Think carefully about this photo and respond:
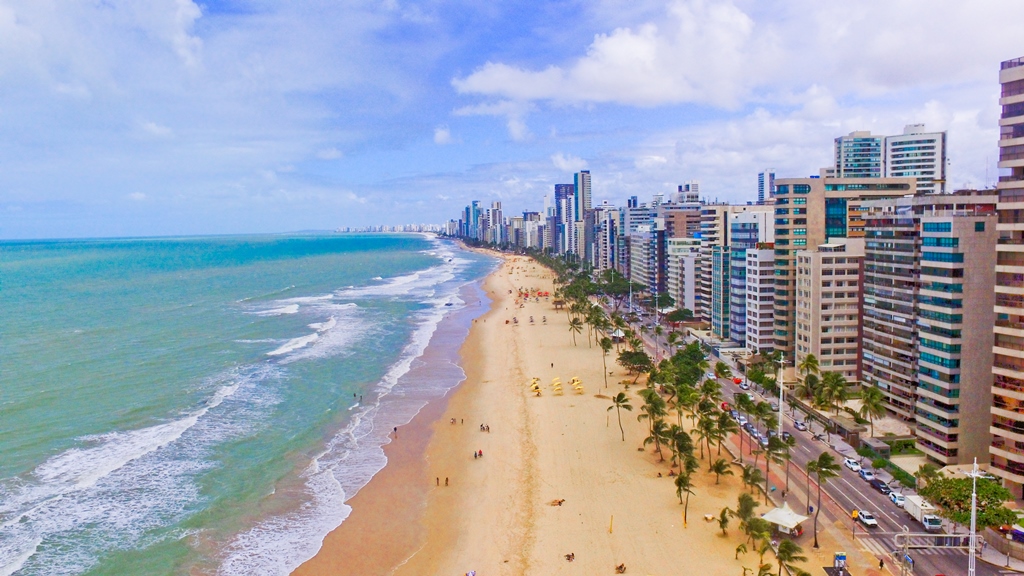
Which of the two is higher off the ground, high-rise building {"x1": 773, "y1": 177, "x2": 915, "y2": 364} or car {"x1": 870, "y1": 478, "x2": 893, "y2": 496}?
high-rise building {"x1": 773, "y1": 177, "x2": 915, "y2": 364}

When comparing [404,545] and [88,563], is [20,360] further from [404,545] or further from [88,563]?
[404,545]

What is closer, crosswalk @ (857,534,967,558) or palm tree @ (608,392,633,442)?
crosswalk @ (857,534,967,558)

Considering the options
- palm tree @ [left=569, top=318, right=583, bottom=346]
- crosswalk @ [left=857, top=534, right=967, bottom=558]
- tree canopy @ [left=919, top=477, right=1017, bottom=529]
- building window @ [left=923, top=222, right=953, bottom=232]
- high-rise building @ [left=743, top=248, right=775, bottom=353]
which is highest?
building window @ [left=923, top=222, right=953, bottom=232]

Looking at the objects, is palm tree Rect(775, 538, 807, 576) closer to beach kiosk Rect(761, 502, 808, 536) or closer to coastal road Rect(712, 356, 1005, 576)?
beach kiosk Rect(761, 502, 808, 536)

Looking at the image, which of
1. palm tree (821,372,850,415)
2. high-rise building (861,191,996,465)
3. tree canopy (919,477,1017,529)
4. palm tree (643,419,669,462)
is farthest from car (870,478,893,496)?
palm tree (643,419,669,462)

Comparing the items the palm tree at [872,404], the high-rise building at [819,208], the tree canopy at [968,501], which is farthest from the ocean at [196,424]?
the high-rise building at [819,208]

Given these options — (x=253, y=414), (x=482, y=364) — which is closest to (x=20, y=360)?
(x=253, y=414)

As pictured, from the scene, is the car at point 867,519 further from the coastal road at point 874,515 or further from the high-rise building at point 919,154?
the high-rise building at point 919,154
